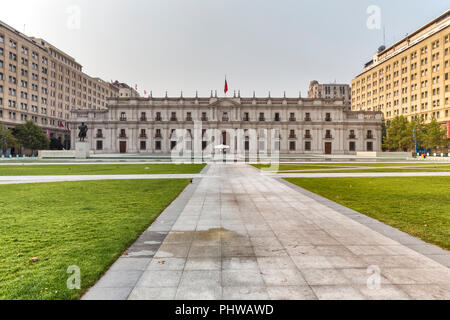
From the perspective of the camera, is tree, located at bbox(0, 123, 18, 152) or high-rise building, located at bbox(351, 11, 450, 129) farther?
high-rise building, located at bbox(351, 11, 450, 129)

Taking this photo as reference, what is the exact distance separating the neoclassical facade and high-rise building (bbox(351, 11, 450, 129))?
1114 cm

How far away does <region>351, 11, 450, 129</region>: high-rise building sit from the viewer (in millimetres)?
61375

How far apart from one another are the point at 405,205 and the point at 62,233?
1005 cm

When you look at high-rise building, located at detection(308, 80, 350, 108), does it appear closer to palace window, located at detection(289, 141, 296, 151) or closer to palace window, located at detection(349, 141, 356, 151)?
palace window, located at detection(349, 141, 356, 151)

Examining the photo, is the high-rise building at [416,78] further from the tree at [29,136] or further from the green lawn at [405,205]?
the tree at [29,136]

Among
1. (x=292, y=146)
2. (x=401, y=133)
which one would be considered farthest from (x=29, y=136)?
(x=401, y=133)

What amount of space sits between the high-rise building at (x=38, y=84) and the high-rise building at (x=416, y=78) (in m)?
85.1

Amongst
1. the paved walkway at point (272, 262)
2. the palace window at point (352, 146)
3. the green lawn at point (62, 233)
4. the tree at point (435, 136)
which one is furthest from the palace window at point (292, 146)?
the paved walkway at point (272, 262)

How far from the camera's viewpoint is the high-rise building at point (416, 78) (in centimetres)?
6138

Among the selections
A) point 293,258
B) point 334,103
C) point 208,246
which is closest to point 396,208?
point 293,258

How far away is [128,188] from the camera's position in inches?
487

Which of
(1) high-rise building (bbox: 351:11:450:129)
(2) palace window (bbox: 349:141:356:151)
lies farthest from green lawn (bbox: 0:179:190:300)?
(1) high-rise building (bbox: 351:11:450:129)

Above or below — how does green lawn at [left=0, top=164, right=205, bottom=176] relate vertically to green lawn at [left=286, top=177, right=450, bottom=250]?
above
